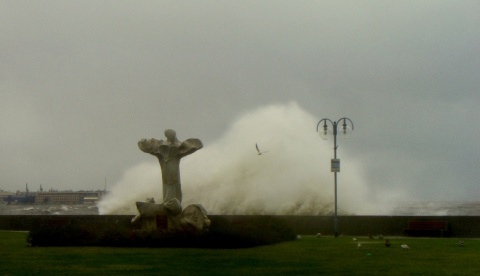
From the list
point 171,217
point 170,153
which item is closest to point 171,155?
point 170,153

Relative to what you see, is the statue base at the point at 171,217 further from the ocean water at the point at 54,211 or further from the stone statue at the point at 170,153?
the ocean water at the point at 54,211

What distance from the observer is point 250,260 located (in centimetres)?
1560

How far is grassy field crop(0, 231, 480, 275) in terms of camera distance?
1345cm

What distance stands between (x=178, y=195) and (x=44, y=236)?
13.6ft

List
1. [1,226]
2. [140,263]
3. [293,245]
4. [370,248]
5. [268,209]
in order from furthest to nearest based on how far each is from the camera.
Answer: [268,209]
[1,226]
[293,245]
[370,248]
[140,263]

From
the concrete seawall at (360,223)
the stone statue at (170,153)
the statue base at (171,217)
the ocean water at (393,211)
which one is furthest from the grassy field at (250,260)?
the ocean water at (393,211)

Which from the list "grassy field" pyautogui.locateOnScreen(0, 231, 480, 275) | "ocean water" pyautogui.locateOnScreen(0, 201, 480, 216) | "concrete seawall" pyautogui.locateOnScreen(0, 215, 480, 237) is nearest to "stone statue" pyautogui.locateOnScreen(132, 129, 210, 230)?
"concrete seawall" pyautogui.locateOnScreen(0, 215, 480, 237)

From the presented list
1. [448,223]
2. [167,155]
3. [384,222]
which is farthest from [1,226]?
[448,223]

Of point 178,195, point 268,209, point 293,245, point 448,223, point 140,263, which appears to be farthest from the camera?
point 268,209

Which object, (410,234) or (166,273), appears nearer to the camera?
(166,273)

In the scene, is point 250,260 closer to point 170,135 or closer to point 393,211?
point 170,135

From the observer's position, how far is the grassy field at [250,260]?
13.5m

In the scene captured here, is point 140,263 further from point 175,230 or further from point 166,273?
point 175,230

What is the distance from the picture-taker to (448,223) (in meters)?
26.4
